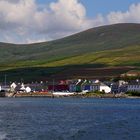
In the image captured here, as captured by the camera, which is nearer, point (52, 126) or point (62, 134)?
point (62, 134)

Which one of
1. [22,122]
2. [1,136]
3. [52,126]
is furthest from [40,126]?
[1,136]

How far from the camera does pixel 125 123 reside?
2709 inches

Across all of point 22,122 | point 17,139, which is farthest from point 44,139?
point 22,122

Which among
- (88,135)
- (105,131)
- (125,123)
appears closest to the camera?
(88,135)

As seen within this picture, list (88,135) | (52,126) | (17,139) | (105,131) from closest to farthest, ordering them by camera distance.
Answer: (17,139) < (88,135) < (105,131) < (52,126)

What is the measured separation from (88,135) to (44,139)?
5246mm

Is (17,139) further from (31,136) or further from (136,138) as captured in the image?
(136,138)

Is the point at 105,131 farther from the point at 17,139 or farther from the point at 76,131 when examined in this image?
the point at 17,139

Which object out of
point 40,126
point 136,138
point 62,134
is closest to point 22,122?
point 40,126

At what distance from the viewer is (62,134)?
54844mm

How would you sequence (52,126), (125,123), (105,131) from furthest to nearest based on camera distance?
(125,123)
(52,126)
(105,131)

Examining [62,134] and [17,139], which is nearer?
[17,139]

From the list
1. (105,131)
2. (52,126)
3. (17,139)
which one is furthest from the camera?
(52,126)

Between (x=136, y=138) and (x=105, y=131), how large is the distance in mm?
6232
